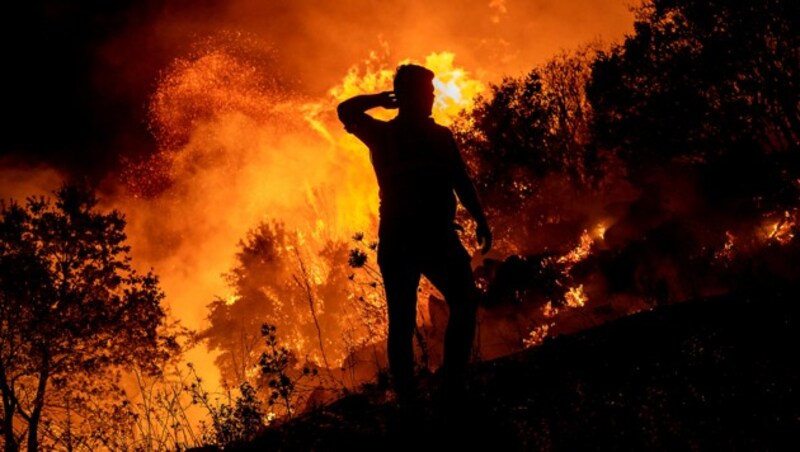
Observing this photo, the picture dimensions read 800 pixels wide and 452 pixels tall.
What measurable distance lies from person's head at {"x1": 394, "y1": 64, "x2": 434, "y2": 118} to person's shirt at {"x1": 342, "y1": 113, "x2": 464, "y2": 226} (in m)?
0.09

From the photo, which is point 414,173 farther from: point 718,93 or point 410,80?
point 718,93

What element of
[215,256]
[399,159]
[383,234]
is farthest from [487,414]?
[215,256]

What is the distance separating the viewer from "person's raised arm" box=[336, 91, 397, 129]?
347 centimetres

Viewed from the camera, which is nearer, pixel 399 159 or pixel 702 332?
pixel 399 159

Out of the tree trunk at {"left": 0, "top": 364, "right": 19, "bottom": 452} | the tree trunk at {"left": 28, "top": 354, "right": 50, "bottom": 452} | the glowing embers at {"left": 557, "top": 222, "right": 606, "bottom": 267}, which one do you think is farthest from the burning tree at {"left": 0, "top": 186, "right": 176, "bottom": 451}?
the glowing embers at {"left": 557, "top": 222, "right": 606, "bottom": 267}

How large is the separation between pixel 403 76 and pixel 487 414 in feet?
7.58

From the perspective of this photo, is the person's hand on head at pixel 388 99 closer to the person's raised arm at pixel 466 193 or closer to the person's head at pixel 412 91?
the person's head at pixel 412 91

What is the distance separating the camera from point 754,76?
19.3 metres

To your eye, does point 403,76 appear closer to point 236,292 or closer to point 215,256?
point 236,292

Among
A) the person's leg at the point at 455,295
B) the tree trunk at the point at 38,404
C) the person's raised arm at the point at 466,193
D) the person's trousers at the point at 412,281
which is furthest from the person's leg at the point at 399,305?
the tree trunk at the point at 38,404

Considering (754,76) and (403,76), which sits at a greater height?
(754,76)

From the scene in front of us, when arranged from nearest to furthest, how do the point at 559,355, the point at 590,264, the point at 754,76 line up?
the point at 559,355
the point at 590,264
the point at 754,76

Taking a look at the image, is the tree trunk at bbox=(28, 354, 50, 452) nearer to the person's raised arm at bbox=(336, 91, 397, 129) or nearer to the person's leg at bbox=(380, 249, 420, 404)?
the person's leg at bbox=(380, 249, 420, 404)

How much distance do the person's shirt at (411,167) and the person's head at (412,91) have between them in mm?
90
